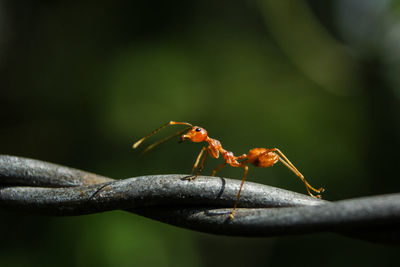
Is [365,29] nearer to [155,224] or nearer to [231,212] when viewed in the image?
[155,224]

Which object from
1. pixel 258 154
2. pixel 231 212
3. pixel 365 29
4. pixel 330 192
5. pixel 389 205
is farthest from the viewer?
pixel 365 29

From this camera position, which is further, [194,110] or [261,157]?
[194,110]

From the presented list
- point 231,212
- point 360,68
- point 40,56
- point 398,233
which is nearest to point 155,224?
point 231,212

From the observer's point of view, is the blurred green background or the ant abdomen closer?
the ant abdomen

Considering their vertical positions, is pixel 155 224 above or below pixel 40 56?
below

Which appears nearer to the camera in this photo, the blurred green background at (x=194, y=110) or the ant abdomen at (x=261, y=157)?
the ant abdomen at (x=261, y=157)

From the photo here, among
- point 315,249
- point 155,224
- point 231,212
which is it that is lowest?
point 315,249

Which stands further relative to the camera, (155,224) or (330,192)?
(330,192)

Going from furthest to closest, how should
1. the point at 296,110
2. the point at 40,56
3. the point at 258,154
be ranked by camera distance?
1. the point at 40,56
2. the point at 296,110
3. the point at 258,154
